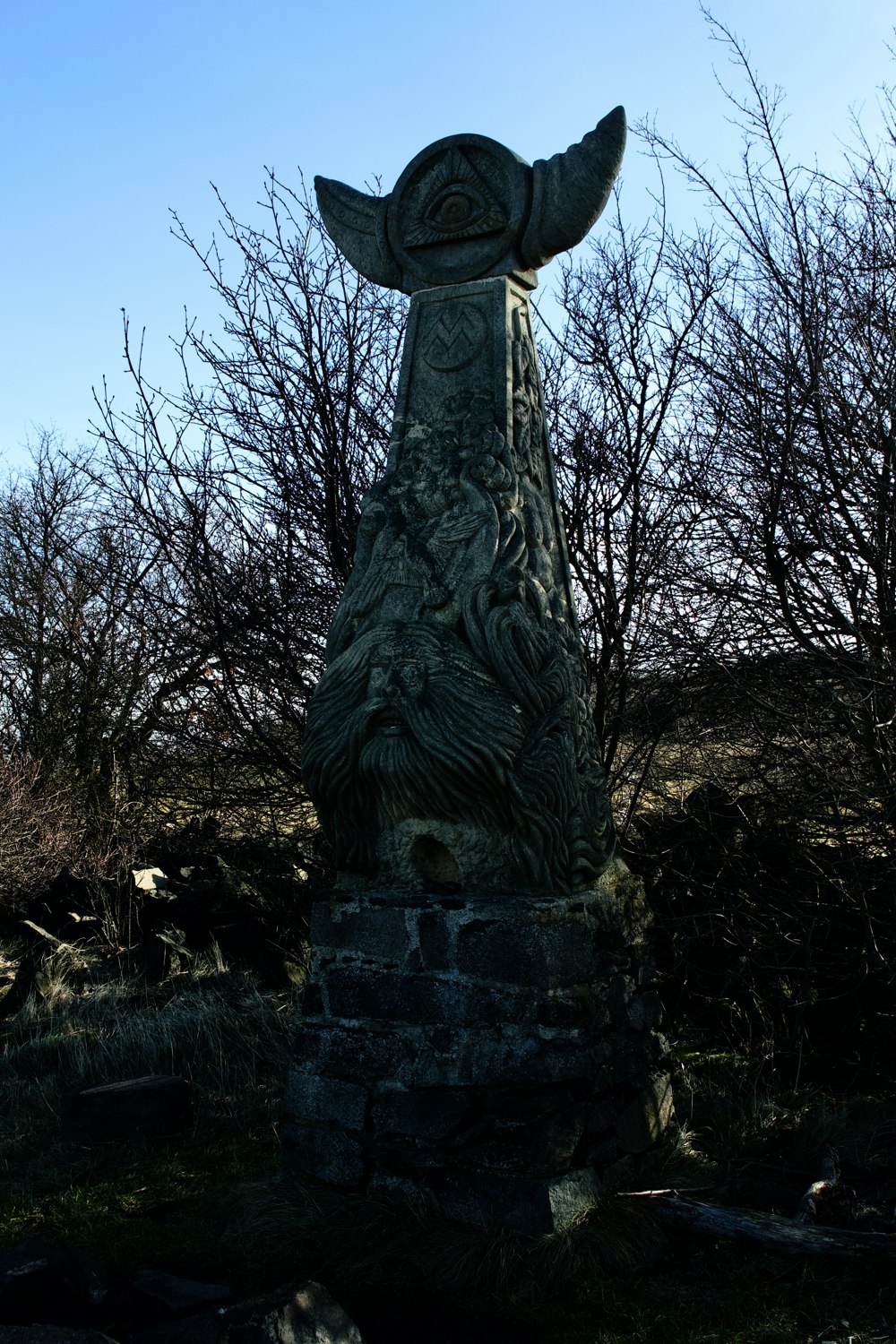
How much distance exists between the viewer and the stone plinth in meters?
4.03

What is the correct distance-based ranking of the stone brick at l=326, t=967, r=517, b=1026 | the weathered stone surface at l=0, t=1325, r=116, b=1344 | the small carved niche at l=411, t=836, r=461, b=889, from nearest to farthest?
the weathered stone surface at l=0, t=1325, r=116, b=1344, the stone brick at l=326, t=967, r=517, b=1026, the small carved niche at l=411, t=836, r=461, b=889

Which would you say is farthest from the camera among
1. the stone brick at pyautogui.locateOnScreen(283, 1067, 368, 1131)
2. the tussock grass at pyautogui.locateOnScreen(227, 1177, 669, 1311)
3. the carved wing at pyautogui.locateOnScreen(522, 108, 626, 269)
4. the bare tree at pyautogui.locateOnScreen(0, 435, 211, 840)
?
the bare tree at pyautogui.locateOnScreen(0, 435, 211, 840)

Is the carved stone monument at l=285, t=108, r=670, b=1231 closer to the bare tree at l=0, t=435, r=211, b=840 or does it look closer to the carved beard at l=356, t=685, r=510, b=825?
the carved beard at l=356, t=685, r=510, b=825

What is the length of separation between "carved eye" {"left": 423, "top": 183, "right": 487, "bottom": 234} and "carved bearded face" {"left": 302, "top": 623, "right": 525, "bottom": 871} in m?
1.68

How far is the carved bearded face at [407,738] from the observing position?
13.9 feet

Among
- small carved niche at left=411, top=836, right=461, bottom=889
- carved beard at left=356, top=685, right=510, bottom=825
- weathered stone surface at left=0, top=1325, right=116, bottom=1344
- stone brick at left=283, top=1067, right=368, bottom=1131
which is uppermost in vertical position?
carved beard at left=356, top=685, right=510, bottom=825

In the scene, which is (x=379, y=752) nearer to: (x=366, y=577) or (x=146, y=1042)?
(x=366, y=577)

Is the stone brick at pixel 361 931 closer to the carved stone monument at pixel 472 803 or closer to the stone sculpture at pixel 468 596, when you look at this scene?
the carved stone monument at pixel 472 803

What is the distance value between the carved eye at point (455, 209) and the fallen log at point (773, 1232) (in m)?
3.79

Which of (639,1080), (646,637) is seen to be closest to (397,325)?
(646,637)

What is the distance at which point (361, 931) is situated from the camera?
14.5 ft

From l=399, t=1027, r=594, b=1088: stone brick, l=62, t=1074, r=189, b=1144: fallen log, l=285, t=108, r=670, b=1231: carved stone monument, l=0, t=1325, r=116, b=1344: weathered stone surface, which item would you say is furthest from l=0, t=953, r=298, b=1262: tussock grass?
l=0, t=1325, r=116, b=1344: weathered stone surface

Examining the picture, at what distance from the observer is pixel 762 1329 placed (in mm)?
3512

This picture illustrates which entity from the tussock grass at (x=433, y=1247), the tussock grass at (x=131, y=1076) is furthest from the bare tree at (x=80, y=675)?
the tussock grass at (x=433, y=1247)
